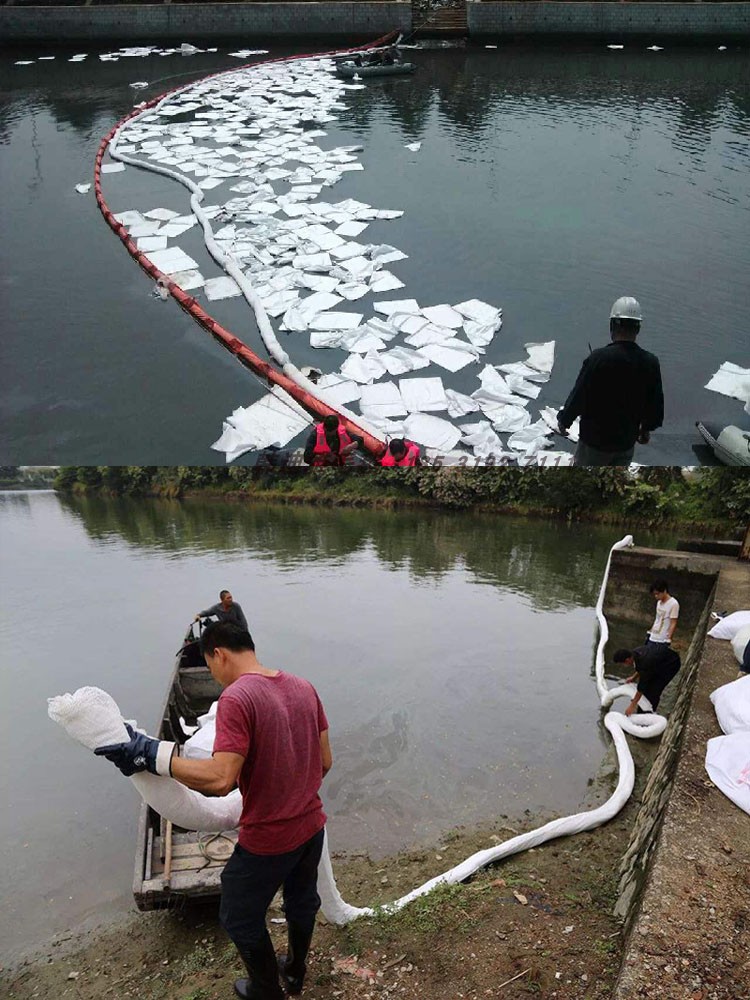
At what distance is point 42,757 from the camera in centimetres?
325

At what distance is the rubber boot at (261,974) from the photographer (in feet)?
4.79

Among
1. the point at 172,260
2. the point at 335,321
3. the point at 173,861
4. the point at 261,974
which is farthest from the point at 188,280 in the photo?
the point at 261,974

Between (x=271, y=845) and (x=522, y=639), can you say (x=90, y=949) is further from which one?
(x=522, y=639)

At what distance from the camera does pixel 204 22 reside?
403 inches

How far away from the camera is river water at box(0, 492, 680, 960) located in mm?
2744

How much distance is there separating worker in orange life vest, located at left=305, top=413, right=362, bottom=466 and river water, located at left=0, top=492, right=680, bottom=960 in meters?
0.79

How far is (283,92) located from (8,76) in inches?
133

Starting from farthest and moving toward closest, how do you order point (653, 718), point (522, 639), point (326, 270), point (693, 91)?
point (693, 91) → point (326, 270) → point (522, 639) → point (653, 718)

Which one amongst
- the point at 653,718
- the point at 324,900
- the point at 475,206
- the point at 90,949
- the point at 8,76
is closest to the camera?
the point at 324,900

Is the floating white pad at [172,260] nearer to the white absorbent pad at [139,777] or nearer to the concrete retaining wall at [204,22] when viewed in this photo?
the white absorbent pad at [139,777]

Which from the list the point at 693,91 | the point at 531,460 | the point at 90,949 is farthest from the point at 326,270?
the point at 693,91

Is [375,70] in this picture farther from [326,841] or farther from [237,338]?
[326,841]

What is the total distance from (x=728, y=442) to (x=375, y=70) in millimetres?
7215

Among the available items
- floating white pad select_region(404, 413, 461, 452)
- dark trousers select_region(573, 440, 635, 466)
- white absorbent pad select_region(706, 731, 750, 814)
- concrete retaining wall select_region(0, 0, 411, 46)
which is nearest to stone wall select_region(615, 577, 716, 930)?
white absorbent pad select_region(706, 731, 750, 814)
